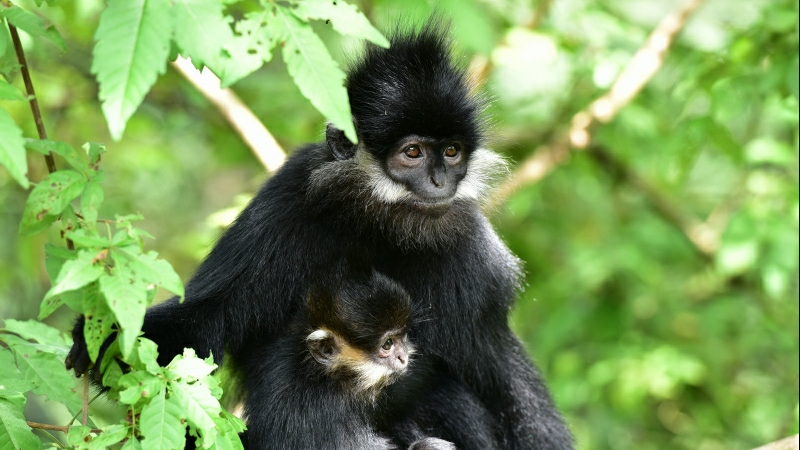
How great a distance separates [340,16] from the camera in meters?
2.08

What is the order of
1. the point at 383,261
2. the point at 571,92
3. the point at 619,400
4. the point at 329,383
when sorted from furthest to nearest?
1. the point at 571,92
2. the point at 619,400
3. the point at 383,261
4. the point at 329,383

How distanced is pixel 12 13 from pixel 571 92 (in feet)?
17.5

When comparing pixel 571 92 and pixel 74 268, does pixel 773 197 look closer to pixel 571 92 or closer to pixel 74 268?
pixel 571 92

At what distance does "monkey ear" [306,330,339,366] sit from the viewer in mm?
3565

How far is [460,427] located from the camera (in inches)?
163

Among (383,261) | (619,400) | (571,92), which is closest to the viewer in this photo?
Answer: (383,261)

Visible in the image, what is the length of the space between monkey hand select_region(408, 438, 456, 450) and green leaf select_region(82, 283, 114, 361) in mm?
1771

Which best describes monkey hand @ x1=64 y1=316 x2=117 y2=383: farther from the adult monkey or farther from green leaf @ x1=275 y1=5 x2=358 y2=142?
green leaf @ x1=275 y1=5 x2=358 y2=142

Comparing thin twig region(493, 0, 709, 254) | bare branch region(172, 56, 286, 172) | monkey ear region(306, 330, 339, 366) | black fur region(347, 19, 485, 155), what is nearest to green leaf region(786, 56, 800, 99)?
thin twig region(493, 0, 709, 254)

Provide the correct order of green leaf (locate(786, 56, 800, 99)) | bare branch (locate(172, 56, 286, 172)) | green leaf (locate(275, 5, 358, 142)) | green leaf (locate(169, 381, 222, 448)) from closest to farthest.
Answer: green leaf (locate(275, 5, 358, 142))
green leaf (locate(169, 381, 222, 448))
green leaf (locate(786, 56, 800, 99))
bare branch (locate(172, 56, 286, 172))

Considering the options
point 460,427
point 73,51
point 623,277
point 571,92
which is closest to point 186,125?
point 73,51

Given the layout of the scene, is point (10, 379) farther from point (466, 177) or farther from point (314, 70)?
point (466, 177)

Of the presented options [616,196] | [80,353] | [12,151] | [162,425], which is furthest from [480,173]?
[616,196]

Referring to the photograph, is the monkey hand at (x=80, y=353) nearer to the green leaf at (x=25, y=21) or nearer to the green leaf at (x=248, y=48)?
the green leaf at (x=25, y=21)
